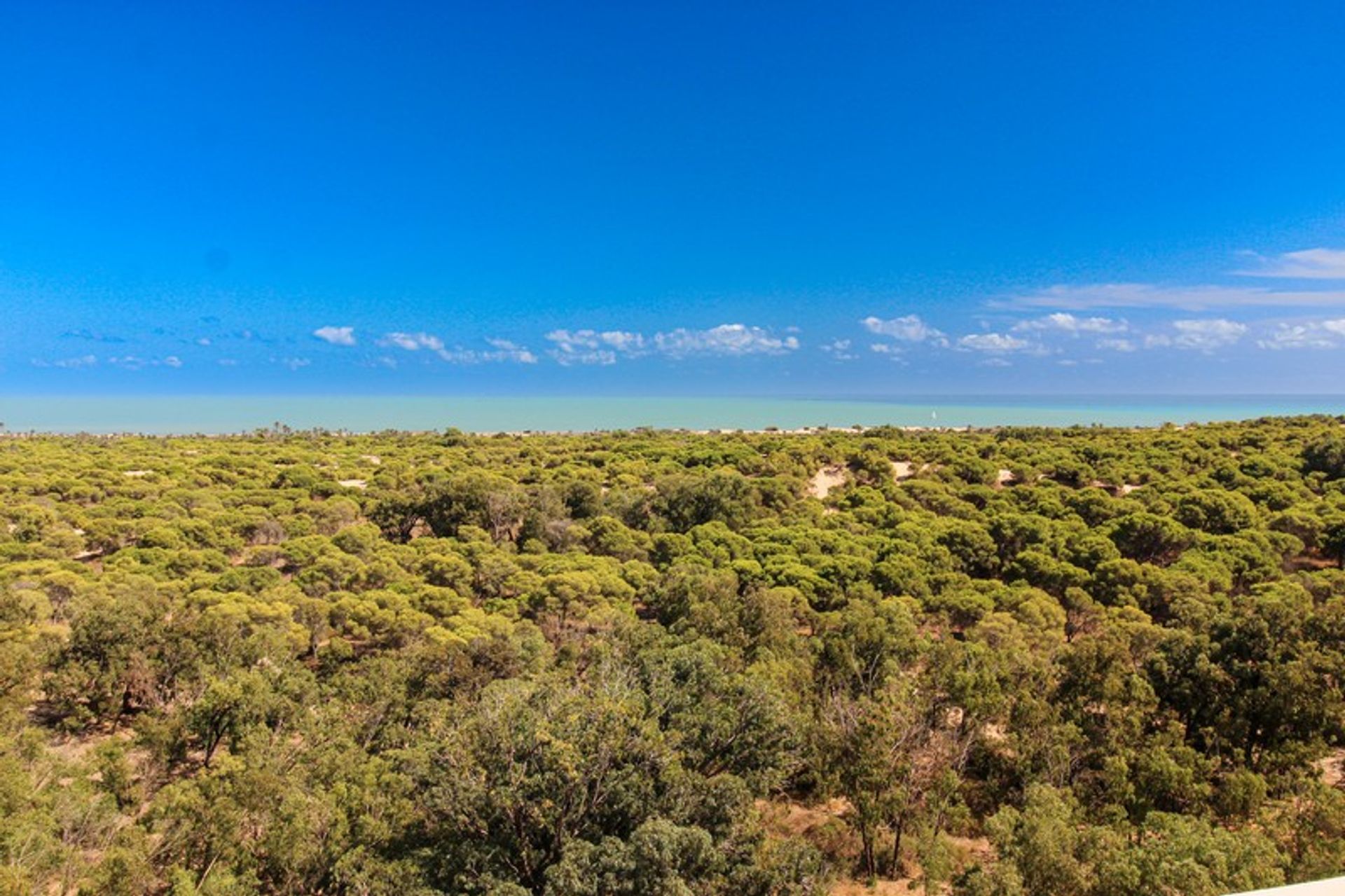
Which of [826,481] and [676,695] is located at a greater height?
[826,481]

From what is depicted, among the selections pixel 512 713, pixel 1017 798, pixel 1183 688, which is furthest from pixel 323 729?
pixel 1183 688

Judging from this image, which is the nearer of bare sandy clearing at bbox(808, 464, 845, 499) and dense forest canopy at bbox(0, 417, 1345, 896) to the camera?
dense forest canopy at bbox(0, 417, 1345, 896)

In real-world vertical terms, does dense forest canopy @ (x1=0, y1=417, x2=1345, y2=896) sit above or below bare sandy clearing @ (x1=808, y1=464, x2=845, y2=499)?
below

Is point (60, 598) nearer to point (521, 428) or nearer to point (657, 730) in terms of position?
point (657, 730)

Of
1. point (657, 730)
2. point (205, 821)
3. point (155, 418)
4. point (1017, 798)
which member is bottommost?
point (1017, 798)

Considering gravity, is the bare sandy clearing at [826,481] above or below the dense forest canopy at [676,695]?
above

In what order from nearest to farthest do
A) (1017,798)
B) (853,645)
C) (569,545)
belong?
1. (1017,798)
2. (853,645)
3. (569,545)

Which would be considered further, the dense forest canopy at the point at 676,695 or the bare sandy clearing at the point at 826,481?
the bare sandy clearing at the point at 826,481

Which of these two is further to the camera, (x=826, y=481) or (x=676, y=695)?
(x=826, y=481)
